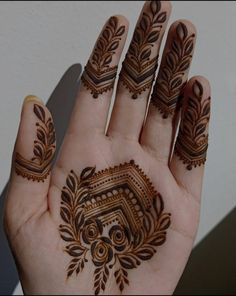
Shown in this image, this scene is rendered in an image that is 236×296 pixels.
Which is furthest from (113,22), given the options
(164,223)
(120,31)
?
(164,223)

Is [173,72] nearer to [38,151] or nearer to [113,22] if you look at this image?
[113,22]

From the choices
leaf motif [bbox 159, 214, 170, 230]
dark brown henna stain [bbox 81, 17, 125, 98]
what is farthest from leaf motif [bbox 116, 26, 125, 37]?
leaf motif [bbox 159, 214, 170, 230]

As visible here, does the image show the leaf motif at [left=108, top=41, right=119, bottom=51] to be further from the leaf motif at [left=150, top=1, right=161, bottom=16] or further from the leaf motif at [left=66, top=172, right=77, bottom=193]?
the leaf motif at [left=66, top=172, right=77, bottom=193]

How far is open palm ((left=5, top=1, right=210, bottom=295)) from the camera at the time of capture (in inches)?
27.4

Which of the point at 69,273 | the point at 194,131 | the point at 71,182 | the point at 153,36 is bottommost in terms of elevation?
the point at 69,273

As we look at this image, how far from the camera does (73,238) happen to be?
729mm

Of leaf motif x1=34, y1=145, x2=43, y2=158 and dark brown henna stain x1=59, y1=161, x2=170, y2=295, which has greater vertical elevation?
leaf motif x1=34, y1=145, x2=43, y2=158

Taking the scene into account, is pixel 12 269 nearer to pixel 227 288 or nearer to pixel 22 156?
pixel 22 156

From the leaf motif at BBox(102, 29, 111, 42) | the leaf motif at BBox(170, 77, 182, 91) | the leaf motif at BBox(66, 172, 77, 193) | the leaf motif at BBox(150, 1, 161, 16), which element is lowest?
the leaf motif at BBox(66, 172, 77, 193)

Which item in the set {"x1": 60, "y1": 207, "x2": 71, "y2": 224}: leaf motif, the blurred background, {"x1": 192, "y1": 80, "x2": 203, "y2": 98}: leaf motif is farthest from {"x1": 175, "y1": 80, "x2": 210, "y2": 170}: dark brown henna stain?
{"x1": 60, "y1": 207, "x2": 71, "y2": 224}: leaf motif

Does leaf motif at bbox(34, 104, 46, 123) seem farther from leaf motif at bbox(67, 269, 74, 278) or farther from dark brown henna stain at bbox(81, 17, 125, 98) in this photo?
leaf motif at bbox(67, 269, 74, 278)

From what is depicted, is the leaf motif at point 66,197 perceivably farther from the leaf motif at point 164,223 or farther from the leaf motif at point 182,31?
the leaf motif at point 182,31

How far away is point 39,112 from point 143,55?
0.63 feet

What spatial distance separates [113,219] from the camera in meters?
0.76
